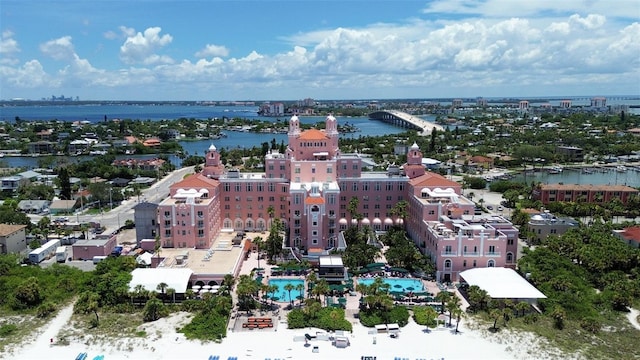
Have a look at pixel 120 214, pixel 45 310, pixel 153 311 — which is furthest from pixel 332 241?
pixel 120 214

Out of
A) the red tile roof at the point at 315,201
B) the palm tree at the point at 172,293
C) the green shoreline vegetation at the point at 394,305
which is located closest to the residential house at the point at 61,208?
the green shoreline vegetation at the point at 394,305

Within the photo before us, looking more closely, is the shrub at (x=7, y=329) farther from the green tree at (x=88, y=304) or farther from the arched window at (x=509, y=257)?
the arched window at (x=509, y=257)

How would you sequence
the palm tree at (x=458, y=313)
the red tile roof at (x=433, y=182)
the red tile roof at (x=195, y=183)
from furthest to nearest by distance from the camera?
the red tile roof at (x=433, y=182) < the red tile roof at (x=195, y=183) < the palm tree at (x=458, y=313)

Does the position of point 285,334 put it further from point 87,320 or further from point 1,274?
point 1,274

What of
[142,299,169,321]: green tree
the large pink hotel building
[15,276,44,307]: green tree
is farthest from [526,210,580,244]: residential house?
[15,276,44,307]: green tree

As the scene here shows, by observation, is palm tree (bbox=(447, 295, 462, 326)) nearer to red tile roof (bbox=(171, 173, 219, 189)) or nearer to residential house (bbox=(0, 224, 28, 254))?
red tile roof (bbox=(171, 173, 219, 189))

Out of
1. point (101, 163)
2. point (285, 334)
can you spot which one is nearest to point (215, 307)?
point (285, 334)

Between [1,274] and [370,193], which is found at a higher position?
[370,193]
